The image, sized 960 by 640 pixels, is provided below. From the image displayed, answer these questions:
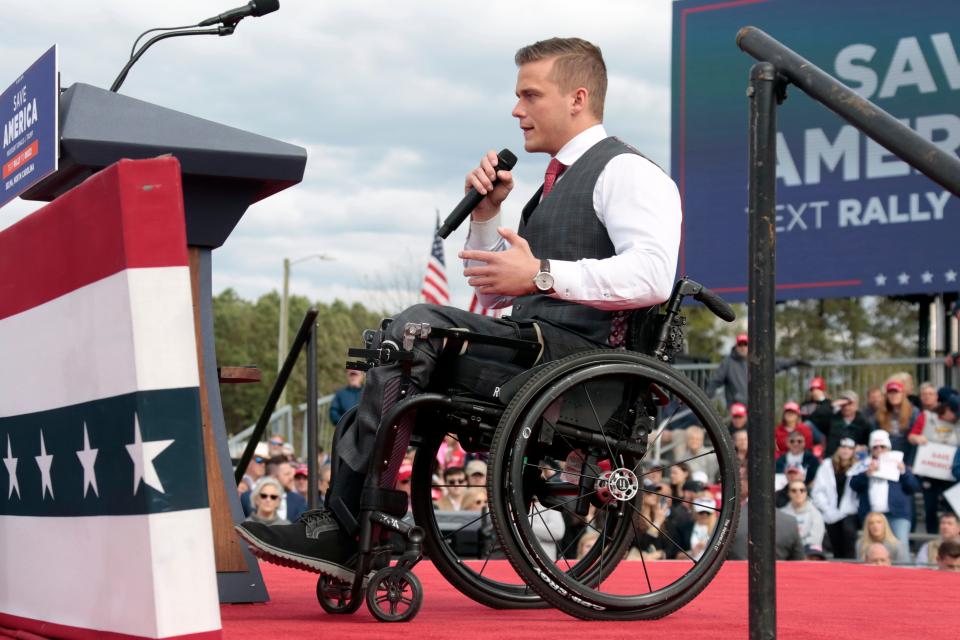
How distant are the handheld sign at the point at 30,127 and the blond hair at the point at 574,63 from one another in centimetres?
117

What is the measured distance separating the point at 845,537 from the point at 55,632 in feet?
29.1

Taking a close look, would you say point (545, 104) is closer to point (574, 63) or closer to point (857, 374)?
point (574, 63)

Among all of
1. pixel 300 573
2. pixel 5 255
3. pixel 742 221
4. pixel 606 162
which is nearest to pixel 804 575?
pixel 300 573

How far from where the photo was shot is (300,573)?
4723mm

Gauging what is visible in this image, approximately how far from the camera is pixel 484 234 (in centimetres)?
360

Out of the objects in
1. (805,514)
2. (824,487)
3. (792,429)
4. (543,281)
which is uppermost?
(543,281)

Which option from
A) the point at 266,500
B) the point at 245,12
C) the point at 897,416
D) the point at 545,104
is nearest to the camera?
the point at 545,104

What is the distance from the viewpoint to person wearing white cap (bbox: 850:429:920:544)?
32.7 ft

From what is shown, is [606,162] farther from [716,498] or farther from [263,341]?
[263,341]

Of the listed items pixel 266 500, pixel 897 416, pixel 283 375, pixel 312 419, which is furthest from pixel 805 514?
pixel 312 419

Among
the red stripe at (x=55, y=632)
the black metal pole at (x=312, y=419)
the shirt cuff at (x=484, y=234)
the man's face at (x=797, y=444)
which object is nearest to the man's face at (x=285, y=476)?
the man's face at (x=797, y=444)

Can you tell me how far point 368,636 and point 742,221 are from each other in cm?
1373

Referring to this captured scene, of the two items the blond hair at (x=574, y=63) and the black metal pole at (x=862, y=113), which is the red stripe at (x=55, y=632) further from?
the blond hair at (x=574, y=63)

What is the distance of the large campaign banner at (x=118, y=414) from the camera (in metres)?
1.90
